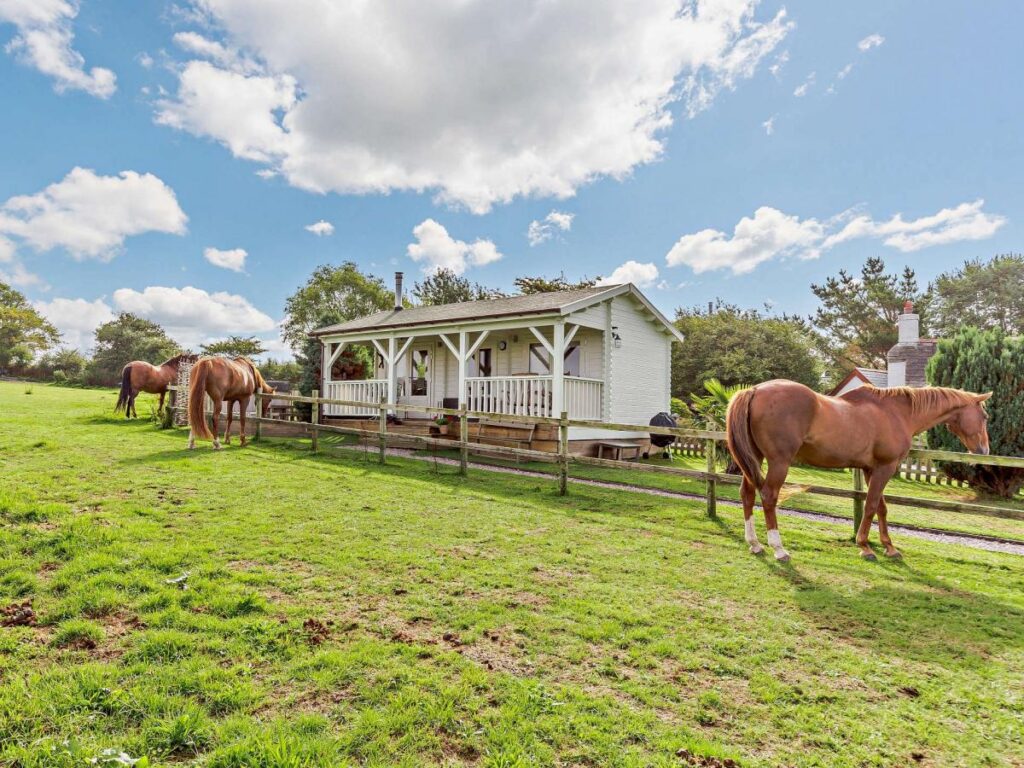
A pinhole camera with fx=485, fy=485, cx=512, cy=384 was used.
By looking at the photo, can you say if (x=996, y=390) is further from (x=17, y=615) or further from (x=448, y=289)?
(x=448, y=289)

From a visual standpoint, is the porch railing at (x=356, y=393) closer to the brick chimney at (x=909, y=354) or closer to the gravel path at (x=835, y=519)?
the gravel path at (x=835, y=519)

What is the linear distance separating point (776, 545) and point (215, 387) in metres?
11.6

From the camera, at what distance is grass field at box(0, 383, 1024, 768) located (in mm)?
2154

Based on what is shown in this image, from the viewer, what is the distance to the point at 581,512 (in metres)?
7.01

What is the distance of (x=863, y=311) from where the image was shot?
1465 inches

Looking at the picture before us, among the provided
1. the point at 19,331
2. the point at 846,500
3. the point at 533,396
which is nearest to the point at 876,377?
the point at 846,500

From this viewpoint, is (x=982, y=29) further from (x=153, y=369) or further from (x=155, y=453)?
(x=153, y=369)

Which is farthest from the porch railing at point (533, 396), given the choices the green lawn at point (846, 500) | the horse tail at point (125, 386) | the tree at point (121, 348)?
the tree at point (121, 348)

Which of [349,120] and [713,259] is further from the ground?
[713,259]

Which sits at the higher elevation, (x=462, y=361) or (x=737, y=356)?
(x=737, y=356)

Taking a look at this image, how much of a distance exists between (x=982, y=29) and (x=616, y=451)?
14.8m

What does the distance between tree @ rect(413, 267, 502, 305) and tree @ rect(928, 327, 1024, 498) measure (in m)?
36.2

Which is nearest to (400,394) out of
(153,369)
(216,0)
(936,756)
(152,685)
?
(153,369)

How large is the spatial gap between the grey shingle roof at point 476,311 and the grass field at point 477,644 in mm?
8205
